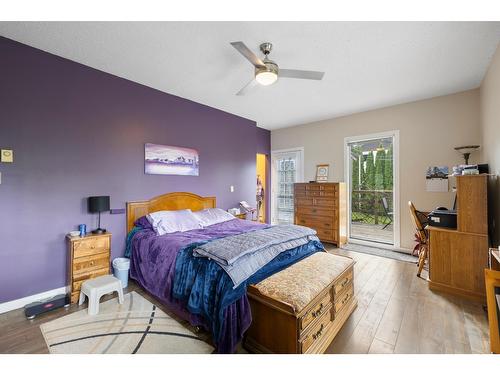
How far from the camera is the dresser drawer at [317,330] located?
5.01ft

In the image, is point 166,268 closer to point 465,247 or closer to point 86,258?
point 86,258

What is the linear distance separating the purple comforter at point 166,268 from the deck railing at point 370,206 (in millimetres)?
3103

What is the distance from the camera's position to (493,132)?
104 inches

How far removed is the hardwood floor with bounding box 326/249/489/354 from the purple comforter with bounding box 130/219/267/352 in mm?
782

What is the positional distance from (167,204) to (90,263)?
131cm

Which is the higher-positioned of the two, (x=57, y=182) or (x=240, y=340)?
(x=57, y=182)

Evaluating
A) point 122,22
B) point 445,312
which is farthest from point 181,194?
point 445,312

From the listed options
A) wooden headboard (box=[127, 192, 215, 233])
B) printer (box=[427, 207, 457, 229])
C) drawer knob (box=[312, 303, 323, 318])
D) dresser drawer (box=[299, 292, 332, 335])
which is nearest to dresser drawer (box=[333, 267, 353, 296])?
dresser drawer (box=[299, 292, 332, 335])

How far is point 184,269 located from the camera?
2084 mm

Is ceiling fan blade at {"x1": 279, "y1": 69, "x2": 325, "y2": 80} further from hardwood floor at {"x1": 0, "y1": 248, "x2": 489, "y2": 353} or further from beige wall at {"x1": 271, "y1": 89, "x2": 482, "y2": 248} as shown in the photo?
beige wall at {"x1": 271, "y1": 89, "x2": 482, "y2": 248}

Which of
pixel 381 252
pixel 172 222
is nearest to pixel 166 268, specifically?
pixel 172 222

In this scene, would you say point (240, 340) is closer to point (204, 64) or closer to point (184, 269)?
point (184, 269)
